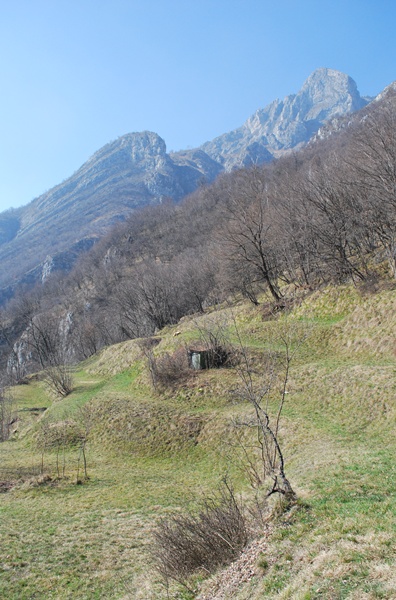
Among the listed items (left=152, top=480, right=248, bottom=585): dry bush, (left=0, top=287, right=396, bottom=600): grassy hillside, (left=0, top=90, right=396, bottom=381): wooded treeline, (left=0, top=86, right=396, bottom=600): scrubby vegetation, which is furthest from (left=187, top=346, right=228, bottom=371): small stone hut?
(left=152, top=480, right=248, bottom=585): dry bush

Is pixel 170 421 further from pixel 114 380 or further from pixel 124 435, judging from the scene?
pixel 114 380

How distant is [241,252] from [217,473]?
23582 mm

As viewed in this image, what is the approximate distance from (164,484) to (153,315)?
47055 millimetres

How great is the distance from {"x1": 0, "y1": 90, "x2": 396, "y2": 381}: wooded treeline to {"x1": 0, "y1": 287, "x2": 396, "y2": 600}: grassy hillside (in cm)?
546

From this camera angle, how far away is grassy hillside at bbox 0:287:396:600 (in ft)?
20.5

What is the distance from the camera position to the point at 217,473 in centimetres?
1573

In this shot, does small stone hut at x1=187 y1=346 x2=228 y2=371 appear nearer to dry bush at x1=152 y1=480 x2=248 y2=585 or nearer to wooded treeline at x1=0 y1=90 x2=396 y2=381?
wooded treeline at x1=0 y1=90 x2=396 y2=381

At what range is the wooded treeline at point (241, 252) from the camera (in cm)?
2869

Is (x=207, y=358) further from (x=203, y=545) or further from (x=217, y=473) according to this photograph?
(x=203, y=545)

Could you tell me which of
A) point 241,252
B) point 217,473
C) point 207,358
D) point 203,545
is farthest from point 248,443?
point 241,252

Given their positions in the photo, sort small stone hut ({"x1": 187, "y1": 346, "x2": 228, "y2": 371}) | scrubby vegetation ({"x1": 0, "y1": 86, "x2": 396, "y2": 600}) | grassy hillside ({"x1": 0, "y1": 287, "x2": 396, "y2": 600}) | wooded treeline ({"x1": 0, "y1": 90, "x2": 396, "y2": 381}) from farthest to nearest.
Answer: wooded treeline ({"x1": 0, "y1": 90, "x2": 396, "y2": 381}) < small stone hut ({"x1": 187, "y1": 346, "x2": 228, "y2": 371}) < scrubby vegetation ({"x1": 0, "y1": 86, "x2": 396, "y2": 600}) < grassy hillside ({"x1": 0, "y1": 287, "x2": 396, "y2": 600})

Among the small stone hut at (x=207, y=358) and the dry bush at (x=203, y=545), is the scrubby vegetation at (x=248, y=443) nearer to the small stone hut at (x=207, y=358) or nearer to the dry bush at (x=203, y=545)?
the dry bush at (x=203, y=545)

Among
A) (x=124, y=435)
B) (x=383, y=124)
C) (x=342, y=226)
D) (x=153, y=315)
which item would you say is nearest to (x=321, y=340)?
(x=342, y=226)

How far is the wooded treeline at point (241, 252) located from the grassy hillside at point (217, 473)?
5.46m
